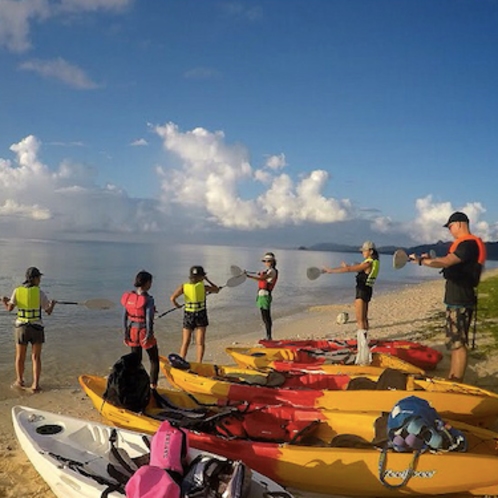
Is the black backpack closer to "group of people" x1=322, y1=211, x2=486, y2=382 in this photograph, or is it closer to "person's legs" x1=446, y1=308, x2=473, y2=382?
"group of people" x1=322, y1=211, x2=486, y2=382

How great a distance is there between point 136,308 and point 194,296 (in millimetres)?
1463

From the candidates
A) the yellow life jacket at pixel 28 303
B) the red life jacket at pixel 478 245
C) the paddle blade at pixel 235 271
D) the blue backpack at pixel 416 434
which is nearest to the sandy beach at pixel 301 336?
the yellow life jacket at pixel 28 303

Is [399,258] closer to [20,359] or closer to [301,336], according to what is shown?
[20,359]

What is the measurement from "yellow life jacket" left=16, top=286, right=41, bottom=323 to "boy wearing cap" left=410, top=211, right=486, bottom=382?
517 cm

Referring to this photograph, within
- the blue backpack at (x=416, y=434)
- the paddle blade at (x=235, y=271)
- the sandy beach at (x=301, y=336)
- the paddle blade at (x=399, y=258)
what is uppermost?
the paddle blade at (x=399, y=258)

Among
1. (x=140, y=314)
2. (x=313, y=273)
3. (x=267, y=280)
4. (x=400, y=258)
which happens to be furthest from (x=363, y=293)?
(x=140, y=314)

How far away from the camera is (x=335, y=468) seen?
412 cm

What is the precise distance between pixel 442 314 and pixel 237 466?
46.3ft

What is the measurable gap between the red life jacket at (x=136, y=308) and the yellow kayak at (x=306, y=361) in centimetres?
221

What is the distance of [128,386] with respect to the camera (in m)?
5.15

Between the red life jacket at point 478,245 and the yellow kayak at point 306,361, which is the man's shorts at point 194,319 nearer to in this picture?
the yellow kayak at point 306,361

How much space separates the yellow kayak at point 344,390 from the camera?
219 inches

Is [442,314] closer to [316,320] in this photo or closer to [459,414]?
[316,320]

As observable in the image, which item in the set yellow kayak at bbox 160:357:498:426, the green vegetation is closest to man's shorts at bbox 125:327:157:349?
yellow kayak at bbox 160:357:498:426
